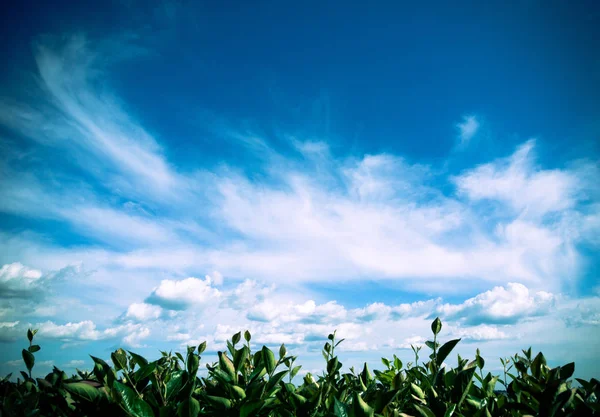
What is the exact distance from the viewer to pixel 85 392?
2.46m

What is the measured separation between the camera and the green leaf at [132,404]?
2.33 metres

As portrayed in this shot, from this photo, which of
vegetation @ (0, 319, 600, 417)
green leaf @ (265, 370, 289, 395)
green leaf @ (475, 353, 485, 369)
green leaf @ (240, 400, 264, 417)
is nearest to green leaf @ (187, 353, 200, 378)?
vegetation @ (0, 319, 600, 417)

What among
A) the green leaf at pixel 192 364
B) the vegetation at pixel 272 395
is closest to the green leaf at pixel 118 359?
the vegetation at pixel 272 395

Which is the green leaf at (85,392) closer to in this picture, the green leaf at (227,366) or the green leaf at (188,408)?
the green leaf at (188,408)

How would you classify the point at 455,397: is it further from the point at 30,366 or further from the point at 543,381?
the point at 30,366

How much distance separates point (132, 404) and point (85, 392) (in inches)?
15.8

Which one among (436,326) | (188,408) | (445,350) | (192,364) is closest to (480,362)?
(436,326)

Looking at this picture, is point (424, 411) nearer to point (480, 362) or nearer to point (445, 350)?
point (445, 350)

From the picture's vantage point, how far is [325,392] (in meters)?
2.57

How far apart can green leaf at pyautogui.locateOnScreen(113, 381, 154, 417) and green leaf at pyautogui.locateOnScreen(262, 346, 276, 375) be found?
0.99 meters

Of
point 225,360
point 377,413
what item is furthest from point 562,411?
point 225,360

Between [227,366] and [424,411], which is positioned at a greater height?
[227,366]

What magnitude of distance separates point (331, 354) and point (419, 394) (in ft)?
4.69

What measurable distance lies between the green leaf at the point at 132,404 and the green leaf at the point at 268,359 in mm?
992
